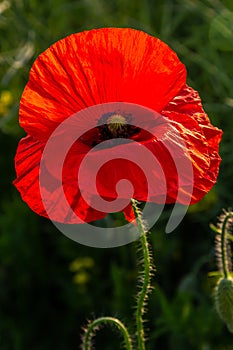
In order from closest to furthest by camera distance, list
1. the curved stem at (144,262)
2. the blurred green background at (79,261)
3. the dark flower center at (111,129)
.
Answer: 1. the curved stem at (144,262)
2. the dark flower center at (111,129)
3. the blurred green background at (79,261)

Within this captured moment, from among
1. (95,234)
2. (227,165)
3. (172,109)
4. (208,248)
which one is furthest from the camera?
(227,165)

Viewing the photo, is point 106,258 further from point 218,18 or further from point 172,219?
point 218,18

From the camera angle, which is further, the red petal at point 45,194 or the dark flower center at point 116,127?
the dark flower center at point 116,127

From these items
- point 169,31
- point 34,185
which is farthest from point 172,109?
point 169,31

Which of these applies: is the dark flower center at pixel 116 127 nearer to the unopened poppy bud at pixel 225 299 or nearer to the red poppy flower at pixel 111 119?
the red poppy flower at pixel 111 119

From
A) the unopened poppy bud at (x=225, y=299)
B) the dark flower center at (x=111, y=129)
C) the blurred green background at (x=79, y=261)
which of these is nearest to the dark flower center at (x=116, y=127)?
the dark flower center at (x=111, y=129)

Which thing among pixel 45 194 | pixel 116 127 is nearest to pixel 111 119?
pixel 116 127

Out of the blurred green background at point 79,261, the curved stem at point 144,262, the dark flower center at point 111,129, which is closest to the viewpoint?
the curved stem at point 144,262
